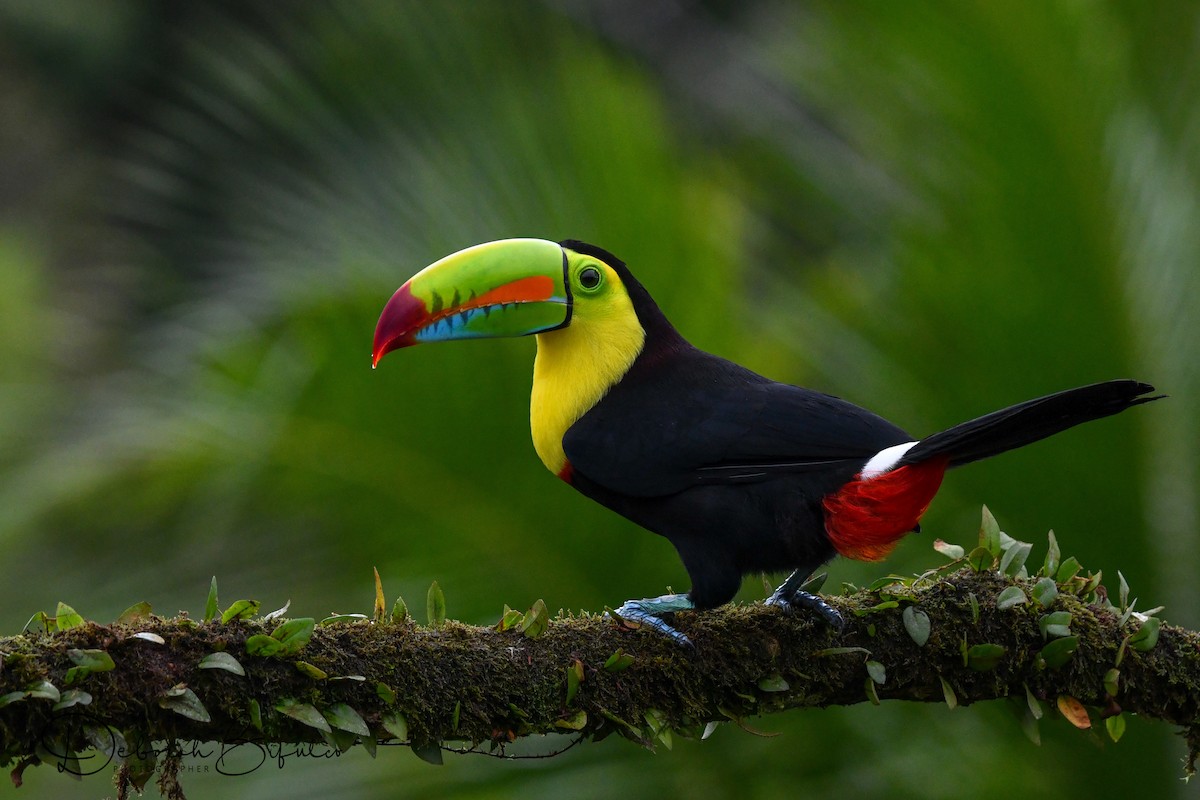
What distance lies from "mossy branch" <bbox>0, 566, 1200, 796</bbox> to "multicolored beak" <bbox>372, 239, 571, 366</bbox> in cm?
82

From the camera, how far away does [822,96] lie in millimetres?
4445

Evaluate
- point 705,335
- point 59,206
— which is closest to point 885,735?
point 705,335

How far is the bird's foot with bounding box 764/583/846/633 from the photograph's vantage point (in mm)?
2779

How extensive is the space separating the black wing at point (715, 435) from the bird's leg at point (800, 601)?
0.22 meters

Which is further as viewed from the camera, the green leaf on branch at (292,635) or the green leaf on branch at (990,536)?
the green leaf on branch at (990,536)

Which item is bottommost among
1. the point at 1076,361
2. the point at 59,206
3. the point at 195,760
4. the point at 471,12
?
the point at 195,760

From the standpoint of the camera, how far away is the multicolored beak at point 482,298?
10.4ft

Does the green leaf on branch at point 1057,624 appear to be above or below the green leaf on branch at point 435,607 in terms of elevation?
below

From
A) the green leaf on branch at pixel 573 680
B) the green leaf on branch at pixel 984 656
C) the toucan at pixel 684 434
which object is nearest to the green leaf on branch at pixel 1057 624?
the green leaf on branch at pixel 984 656

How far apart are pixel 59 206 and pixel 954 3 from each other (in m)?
9.11

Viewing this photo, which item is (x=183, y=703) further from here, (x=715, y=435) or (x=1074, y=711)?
(x=1074, y=711)

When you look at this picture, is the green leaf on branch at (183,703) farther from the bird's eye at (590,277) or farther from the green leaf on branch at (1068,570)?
the green leaf on branch at (1068,570)

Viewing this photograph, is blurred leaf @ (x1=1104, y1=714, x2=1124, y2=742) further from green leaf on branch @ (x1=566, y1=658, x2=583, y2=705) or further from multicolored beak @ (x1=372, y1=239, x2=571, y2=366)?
multicolored beak @ (x1=372, y1=239, x2=571, y2=366)

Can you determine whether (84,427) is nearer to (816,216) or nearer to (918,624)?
(816,216)
